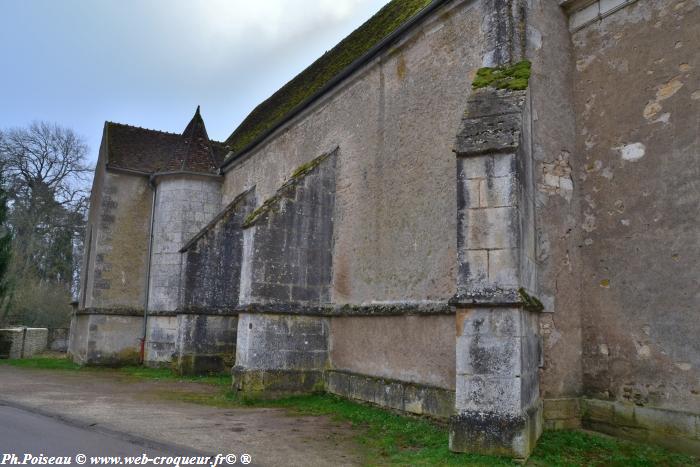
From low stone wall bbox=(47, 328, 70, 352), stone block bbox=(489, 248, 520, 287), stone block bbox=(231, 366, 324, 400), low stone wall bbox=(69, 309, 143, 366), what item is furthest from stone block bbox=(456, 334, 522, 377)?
low stone wall bbox=(47, 328, 70, 352)

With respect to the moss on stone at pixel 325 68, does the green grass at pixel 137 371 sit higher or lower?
lower

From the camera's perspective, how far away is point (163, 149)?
1883 centimetres

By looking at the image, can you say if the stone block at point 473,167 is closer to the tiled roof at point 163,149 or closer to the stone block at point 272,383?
the stone block at point 272,383

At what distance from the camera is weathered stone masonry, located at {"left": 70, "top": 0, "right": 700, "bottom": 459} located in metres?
A: 5.62

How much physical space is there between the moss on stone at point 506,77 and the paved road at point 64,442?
524 cm

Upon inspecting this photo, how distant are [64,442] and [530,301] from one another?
5104 millimetres

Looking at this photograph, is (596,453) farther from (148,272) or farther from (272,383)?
(148,272)

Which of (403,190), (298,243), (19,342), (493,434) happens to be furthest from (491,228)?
(19,342)

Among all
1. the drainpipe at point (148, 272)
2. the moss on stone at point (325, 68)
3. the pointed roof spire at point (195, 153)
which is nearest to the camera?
the moss on stone at point (325, 68)

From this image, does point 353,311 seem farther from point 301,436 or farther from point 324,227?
point 301,436

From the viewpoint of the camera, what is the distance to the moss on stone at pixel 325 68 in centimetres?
1066

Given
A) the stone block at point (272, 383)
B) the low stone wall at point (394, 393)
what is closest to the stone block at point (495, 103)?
the low stone wall at point (394, 393)

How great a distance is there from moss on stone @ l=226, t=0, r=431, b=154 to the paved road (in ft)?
23.4

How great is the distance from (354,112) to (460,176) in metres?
4.68
